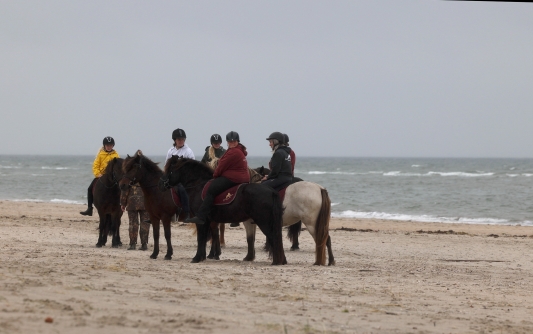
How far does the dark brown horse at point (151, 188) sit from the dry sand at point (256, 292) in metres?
0.64

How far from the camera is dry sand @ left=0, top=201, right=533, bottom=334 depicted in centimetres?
663

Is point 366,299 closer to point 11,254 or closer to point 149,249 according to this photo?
point 11,254

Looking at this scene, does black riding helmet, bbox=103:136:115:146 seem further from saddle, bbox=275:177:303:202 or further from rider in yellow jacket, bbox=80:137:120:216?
saddle, bbox=275:177:303:202

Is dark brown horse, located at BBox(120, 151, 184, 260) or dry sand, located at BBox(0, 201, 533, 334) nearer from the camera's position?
dry sand, located at BBox(0, 201, 533, 334)

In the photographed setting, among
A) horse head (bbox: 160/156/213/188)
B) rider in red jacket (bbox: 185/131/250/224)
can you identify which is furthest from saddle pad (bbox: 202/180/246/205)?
horse head (bbox: 160/156/213/188)

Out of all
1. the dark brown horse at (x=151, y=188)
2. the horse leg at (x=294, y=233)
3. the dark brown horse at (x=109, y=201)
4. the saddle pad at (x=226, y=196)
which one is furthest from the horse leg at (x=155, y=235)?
the horse leg at (x=294, y=233)

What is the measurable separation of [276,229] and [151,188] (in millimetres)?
2185

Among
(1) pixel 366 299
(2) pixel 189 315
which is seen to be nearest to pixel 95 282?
(2) pixel 189 315

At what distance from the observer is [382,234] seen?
20.0 m

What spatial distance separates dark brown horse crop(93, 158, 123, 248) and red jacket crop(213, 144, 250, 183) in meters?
2.79

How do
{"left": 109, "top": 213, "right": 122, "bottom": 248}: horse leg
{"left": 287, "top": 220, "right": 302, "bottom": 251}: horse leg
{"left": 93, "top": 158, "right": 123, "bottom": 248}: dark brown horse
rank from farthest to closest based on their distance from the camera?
1. {"left": 287, "top": 220, "right": 302, "bottom": 251}: horse leg
2. {"left": 109, "top": 213, "right": 122, "bottom": 248}: horse leg
3. {"left": 93, "top": 158, "right": 123, "bottom": 248}: dark brown horse

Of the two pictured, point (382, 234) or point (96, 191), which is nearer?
point (96, 191)

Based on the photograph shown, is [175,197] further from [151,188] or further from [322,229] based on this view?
[322,229]

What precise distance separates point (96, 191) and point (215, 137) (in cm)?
239
